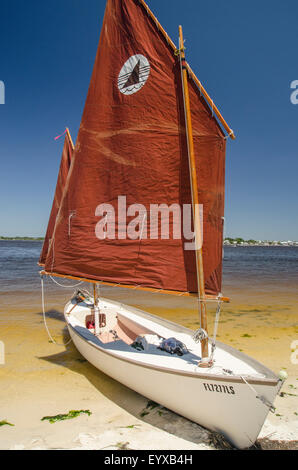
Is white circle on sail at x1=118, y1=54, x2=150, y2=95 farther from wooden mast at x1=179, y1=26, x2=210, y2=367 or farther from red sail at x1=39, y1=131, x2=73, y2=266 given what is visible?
red sail at x1=39, y1=131, x2=73, y2=266

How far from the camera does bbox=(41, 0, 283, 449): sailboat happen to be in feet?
15.6

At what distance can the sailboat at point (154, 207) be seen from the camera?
15.6 feet

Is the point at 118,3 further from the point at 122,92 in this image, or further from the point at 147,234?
the point at 147,234

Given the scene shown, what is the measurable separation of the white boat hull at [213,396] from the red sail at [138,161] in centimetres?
159

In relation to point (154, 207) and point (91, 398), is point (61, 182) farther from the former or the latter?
point (91, 398)

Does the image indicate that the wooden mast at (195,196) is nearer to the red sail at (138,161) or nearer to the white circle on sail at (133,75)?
the red sail at (138,161)

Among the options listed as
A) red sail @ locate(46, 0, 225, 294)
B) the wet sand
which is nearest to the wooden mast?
red sail @ locate(46, 0, 225, 294)

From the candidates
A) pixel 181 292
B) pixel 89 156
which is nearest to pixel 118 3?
pixel 89 156

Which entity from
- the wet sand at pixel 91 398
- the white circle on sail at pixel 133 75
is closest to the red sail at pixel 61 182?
the wet sand at pixel 91 398

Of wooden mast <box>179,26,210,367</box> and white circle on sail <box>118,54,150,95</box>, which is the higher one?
white circle on sail <box>118,54,150,95</box>

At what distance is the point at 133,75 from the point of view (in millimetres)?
6094

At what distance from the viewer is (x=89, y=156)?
674 cm

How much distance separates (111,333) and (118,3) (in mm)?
8709

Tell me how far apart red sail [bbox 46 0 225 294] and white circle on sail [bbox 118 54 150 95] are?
0.07ft
